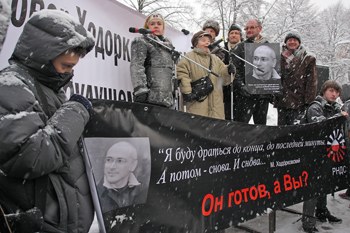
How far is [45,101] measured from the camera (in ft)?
5.24

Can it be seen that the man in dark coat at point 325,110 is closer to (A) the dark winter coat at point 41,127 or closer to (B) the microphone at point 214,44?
(B) the microphone at point 214,44

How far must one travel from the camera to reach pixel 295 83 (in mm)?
5379

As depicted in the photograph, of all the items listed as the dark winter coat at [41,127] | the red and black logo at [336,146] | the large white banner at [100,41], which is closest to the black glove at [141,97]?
the large white banner at [100,41]

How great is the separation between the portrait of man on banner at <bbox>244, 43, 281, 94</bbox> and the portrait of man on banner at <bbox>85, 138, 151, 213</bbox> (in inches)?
121

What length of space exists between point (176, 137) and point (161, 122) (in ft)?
0.58

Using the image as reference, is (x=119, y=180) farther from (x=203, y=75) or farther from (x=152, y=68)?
(x=203, y=75)

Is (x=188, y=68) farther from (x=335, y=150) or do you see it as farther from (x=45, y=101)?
(x=45, y=101)

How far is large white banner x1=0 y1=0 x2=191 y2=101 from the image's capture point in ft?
10.3

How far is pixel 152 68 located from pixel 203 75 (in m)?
0.80

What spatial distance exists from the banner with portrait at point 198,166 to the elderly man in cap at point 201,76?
124 cm

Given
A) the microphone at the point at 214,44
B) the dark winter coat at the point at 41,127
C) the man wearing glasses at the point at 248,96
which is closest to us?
the dark winter coat at the point at 41,127

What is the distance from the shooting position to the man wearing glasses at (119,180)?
2096 millimetres

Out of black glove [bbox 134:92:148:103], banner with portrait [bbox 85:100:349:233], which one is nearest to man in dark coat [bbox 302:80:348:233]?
banner with portrait [bbox 85:100:349:233]

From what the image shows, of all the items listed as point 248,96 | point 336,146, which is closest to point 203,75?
point 248,96
